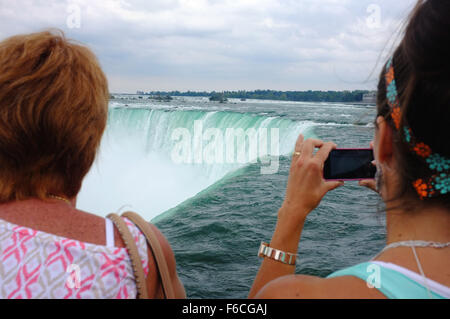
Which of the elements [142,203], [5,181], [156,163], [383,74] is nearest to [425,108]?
[383,74]

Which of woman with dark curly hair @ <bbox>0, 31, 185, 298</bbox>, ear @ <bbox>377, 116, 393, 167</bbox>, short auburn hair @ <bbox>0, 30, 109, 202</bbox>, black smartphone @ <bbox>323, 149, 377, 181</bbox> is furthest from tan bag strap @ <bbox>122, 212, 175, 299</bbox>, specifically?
ear @ <bbox>377, 116, 393, 167</bbox>

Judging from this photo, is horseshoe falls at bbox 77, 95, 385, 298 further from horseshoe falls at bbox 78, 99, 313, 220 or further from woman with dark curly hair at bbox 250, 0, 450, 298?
woman with dark curly hair at bbox 250, 0, 450, 298

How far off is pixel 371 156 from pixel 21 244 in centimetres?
121

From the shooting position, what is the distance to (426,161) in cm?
104

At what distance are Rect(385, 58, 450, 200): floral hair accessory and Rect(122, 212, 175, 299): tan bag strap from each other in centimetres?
81

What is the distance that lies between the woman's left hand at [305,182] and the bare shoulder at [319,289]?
417mm

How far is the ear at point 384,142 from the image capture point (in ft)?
3.69

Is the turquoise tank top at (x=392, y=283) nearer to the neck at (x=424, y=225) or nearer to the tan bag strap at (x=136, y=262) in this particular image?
the neck at (x=424, y=225)

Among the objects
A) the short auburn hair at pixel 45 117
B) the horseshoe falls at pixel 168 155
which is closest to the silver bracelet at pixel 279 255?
the short auburn hair at pixel 45 117

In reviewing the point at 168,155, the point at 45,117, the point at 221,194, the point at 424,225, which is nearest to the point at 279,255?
the point at 424,225

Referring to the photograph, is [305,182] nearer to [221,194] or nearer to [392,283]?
[392,283]

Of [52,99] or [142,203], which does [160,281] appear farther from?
[142,203]

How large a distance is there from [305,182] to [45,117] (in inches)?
35.7
